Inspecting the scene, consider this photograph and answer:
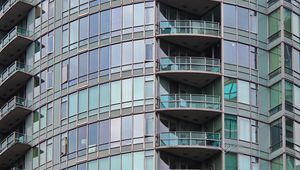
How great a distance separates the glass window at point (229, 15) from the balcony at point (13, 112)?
1751cm

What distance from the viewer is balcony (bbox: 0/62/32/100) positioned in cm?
11069

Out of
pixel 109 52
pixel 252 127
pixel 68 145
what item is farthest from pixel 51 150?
pixel 252 127

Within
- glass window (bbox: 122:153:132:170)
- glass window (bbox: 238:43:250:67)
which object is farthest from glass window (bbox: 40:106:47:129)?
glass window (bbox: 238:43:250:67)

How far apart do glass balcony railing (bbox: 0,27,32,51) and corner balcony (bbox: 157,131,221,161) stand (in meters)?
17.9

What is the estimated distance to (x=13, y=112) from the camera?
110 m

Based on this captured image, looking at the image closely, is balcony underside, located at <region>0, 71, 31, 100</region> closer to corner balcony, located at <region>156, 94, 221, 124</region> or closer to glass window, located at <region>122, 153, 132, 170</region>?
glass window, located at <region>122, 153, 132, 170</region>

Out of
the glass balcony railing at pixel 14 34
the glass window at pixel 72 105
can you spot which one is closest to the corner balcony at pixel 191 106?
the glass window at pixel 72 105

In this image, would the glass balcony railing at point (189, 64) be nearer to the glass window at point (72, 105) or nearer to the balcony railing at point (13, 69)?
the glass window at point (72, 105)

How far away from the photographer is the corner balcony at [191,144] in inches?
3942

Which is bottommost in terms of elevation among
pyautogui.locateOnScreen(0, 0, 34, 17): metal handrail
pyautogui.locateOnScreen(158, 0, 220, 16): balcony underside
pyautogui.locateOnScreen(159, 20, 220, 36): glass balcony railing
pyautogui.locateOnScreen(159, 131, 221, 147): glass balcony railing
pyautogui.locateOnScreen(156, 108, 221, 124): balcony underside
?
pyautogui.locateOnScreen(159, 131, 221, 147): glass balcony railing

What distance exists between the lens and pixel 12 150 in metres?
110

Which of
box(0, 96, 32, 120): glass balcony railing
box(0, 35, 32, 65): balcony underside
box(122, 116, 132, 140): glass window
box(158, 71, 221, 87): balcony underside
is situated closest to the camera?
box(122, 116, 132, 140): glass window

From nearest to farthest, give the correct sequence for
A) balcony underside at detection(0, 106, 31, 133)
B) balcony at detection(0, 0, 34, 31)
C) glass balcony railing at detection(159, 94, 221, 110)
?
glass balcony railing at detection(159, 94, 221, 110) < balcony underside at detection(0, 106, 31, 133) < balcony at detection(0, 0, 34, 31)

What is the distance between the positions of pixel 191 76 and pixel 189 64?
104 cm
